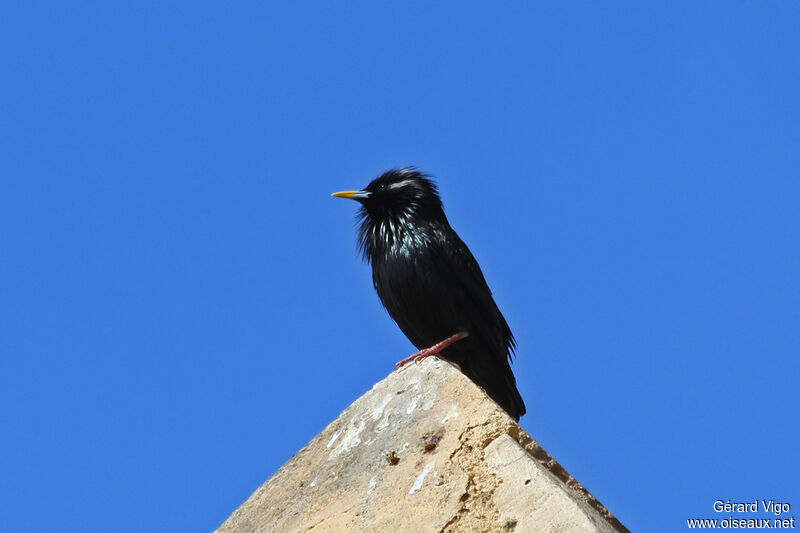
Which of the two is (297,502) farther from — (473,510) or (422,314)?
(422,314)

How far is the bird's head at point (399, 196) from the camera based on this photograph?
714 centimetres

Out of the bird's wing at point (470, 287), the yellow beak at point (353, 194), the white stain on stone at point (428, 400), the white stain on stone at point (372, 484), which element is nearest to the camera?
the white stain on stone at point (372, 484)

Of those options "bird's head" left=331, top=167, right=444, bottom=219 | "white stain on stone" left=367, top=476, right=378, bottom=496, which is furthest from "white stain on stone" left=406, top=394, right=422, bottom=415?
"bird's head" left=331, top=167, right=444, bottom=219

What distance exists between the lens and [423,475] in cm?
320

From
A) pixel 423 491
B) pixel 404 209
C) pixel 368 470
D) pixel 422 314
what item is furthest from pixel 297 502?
pixel 404 209

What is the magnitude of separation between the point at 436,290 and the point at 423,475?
3.57 meters

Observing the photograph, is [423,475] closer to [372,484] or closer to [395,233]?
[372,484]

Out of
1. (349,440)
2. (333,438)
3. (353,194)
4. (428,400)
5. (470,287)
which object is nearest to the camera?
(428,400)

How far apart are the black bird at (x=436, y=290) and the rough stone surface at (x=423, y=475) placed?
9.56 feet

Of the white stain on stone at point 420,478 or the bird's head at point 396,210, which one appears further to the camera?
the bird's head at point 396,210

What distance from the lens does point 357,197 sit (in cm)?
740

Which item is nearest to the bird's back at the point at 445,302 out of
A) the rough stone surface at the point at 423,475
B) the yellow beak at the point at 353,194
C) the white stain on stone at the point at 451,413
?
the yellow beak at the point at 353,194

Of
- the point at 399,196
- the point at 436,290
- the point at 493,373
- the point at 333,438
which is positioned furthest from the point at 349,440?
the point at 399,196

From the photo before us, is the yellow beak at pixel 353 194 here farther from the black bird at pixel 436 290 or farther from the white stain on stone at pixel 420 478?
the white stain on stone at pixel 420 478
